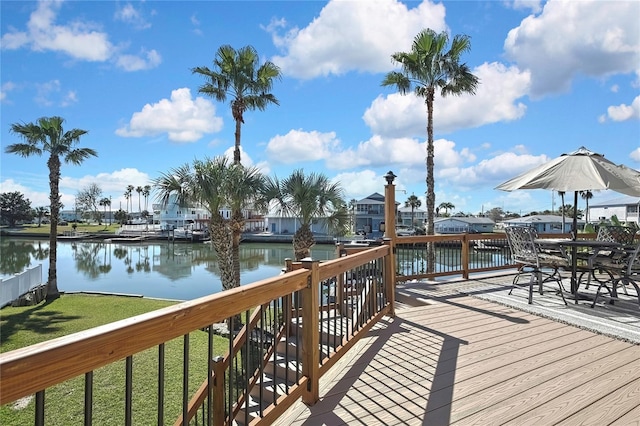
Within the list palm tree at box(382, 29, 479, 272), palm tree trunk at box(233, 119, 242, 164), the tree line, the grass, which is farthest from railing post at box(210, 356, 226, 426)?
palm tree at box(382, 29, 479, 272)

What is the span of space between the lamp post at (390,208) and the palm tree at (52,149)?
1532 cm

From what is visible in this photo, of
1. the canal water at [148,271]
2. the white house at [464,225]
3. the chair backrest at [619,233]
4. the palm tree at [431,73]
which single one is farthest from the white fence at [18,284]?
the white house at [464,225]

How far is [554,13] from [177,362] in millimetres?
10959

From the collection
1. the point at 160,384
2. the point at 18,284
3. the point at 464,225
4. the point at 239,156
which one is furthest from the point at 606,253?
the point at 464,225

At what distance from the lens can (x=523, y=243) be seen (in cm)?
520

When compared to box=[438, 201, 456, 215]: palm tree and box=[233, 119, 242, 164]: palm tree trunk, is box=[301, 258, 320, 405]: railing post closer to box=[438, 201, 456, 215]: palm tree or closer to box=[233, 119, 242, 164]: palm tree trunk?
box=[233, 119, 242, 164]: palm tree trunk

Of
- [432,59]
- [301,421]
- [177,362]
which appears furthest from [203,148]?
[301,421]

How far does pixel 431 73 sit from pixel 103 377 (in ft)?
43.0

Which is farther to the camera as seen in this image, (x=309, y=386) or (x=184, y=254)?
(x=184, y=254)

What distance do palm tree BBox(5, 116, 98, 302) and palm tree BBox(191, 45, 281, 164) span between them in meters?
6.86

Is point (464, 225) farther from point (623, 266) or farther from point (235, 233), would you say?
A: point (623, 266)

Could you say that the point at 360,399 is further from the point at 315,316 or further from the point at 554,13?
the point at 554,13

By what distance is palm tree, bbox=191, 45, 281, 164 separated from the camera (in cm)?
1311

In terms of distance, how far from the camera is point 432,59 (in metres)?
13.1
